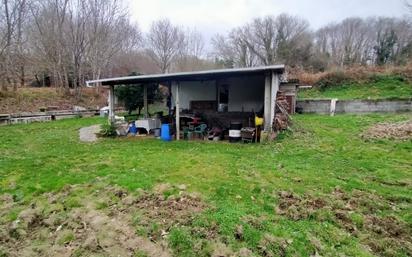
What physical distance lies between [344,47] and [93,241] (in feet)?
117

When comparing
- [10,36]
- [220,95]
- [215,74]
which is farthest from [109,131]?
[10,36]

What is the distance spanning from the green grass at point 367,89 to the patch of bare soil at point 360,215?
1526 centimetres

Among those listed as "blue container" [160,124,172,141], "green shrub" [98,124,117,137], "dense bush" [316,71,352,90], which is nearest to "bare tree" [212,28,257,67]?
"dense bush" [316,71,352,90]

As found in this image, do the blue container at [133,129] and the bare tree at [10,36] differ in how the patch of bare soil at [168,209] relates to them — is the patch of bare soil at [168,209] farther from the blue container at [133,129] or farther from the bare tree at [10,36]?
the bare tree at [10,36]

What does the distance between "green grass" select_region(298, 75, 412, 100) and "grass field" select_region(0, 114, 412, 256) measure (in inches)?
473

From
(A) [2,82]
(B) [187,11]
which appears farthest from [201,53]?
(A) [2,82]

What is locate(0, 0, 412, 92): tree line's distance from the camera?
824 inches

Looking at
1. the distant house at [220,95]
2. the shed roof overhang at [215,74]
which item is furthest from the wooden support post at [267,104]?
the distant house at [220,95]

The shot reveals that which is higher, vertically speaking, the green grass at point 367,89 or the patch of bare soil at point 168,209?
the green grass at point 367,89

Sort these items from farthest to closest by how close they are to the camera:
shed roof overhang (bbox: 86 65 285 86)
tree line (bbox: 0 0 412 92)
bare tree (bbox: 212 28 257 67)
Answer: bare tree (bbox: 212 28 257 67) < tree line (bbox: 0 0 412 92) < shed roof overhang (bbox: 86 65 285 86)

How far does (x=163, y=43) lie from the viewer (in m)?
35.0

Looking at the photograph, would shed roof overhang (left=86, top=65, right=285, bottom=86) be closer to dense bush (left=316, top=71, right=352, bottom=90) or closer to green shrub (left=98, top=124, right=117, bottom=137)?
green shrub (left=98, top=124, right=117, bottom=137)

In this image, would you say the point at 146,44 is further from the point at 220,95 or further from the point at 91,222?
the point at 91,222

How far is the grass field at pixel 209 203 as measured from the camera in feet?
10.2
